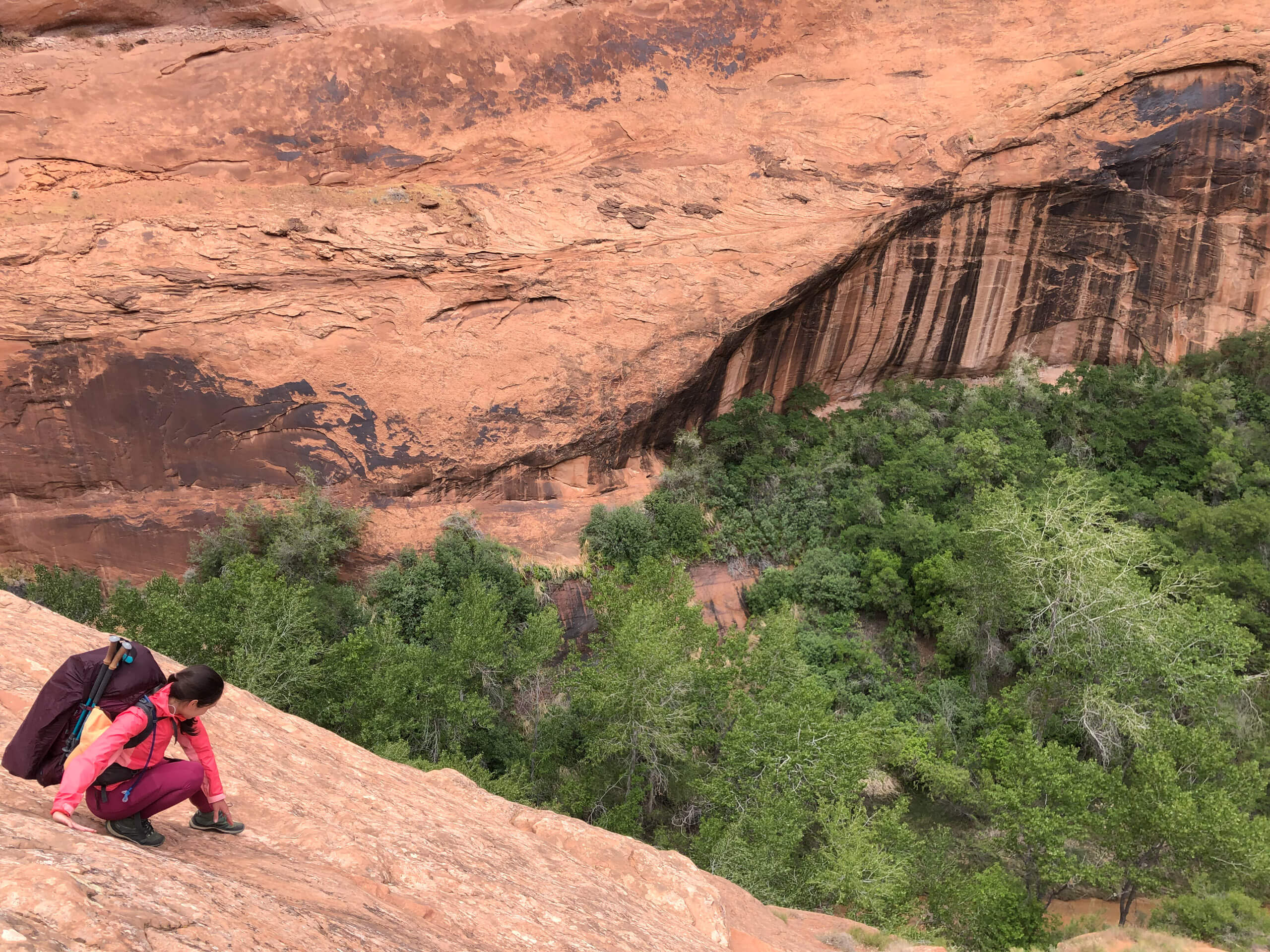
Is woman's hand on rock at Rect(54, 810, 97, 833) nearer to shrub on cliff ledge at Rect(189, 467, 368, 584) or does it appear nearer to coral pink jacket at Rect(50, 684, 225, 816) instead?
coral pink jacket at Rect(50, 684, 225, 816)

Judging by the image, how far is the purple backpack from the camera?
4273mm

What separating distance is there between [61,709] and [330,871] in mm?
2133

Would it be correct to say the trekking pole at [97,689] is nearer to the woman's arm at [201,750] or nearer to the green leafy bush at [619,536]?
the woman's arm at [201,750]

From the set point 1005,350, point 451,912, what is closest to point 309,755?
point 451,912

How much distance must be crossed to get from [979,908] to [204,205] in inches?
888

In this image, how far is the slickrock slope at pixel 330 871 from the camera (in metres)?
3.79

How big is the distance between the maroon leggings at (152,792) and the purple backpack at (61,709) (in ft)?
→ 0.89

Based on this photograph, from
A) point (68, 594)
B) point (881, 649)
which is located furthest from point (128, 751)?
point (881, 649)

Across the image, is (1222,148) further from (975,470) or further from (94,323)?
(94,323)

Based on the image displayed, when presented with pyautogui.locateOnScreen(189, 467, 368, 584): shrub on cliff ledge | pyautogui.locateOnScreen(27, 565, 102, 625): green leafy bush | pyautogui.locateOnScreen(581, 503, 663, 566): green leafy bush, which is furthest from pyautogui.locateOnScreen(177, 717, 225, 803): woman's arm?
pyautogui.locateOnScreen(581, 503, 663, 566): green leafy bush

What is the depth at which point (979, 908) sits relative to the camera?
14.2 meters

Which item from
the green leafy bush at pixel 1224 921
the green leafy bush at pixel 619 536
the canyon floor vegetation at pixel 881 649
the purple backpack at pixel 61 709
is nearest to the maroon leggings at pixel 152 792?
the purple backpack at pixel 61 709

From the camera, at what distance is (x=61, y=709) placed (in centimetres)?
432

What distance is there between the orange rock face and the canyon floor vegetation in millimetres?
2144
